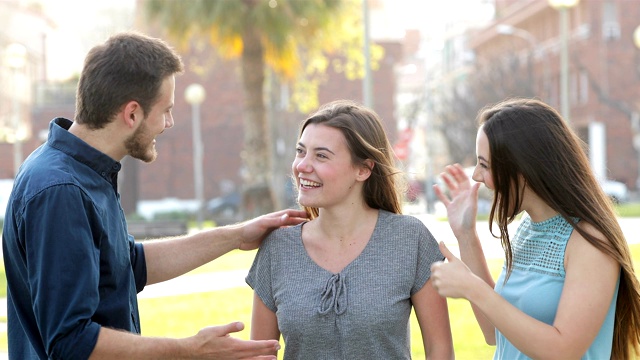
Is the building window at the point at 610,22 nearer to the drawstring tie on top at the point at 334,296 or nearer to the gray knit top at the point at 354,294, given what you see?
the gray knit top at the point at 354,294

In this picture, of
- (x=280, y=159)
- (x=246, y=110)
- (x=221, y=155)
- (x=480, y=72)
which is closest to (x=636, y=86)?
(x=480, y=72)

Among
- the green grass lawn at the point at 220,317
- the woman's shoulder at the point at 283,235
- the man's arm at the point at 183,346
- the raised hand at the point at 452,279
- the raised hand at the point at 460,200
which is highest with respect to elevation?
the raised hand at the point at 460,200

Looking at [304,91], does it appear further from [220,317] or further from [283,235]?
[283,235]

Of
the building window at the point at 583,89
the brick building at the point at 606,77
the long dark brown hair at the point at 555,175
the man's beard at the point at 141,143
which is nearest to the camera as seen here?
the long dark brown hair at the point at 555,175

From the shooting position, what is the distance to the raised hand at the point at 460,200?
400 centimetres

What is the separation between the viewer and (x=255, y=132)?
2444cm

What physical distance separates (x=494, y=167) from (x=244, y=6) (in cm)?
2083

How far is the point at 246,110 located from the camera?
24484 millimetres

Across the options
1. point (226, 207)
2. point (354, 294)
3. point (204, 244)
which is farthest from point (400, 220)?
point (226, 207)

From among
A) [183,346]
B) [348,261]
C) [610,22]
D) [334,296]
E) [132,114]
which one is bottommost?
[183,346]

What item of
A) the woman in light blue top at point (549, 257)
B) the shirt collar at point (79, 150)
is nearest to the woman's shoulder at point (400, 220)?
the woman in light blue top at point (549, 257)

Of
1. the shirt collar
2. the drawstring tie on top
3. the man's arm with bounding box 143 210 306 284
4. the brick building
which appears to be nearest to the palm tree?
the man's arm with bounding box 143 210 306 284

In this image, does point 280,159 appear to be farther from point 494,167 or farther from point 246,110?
point 494,167

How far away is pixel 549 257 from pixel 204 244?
1.71 meters
